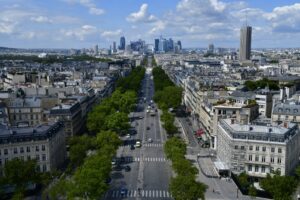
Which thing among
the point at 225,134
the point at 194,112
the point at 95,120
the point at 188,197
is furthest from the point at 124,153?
the point at 194,112

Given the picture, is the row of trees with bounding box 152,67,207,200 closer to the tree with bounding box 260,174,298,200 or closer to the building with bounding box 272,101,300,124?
the tree with bounding box 260,174,298,200

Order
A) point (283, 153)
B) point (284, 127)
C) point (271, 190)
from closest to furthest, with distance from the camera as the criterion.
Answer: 1. point (271, 190)
2. point (283, 153)
3. point (284, 127)

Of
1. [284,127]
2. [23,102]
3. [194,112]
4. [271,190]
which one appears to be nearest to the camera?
[271,190]

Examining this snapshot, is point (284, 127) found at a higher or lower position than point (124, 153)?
higher

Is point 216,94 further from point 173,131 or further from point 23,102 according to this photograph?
point 23,102

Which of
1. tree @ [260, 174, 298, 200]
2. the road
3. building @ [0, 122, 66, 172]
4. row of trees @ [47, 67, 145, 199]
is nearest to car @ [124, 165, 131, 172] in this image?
the road

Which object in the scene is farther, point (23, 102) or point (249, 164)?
point (23, 102)
